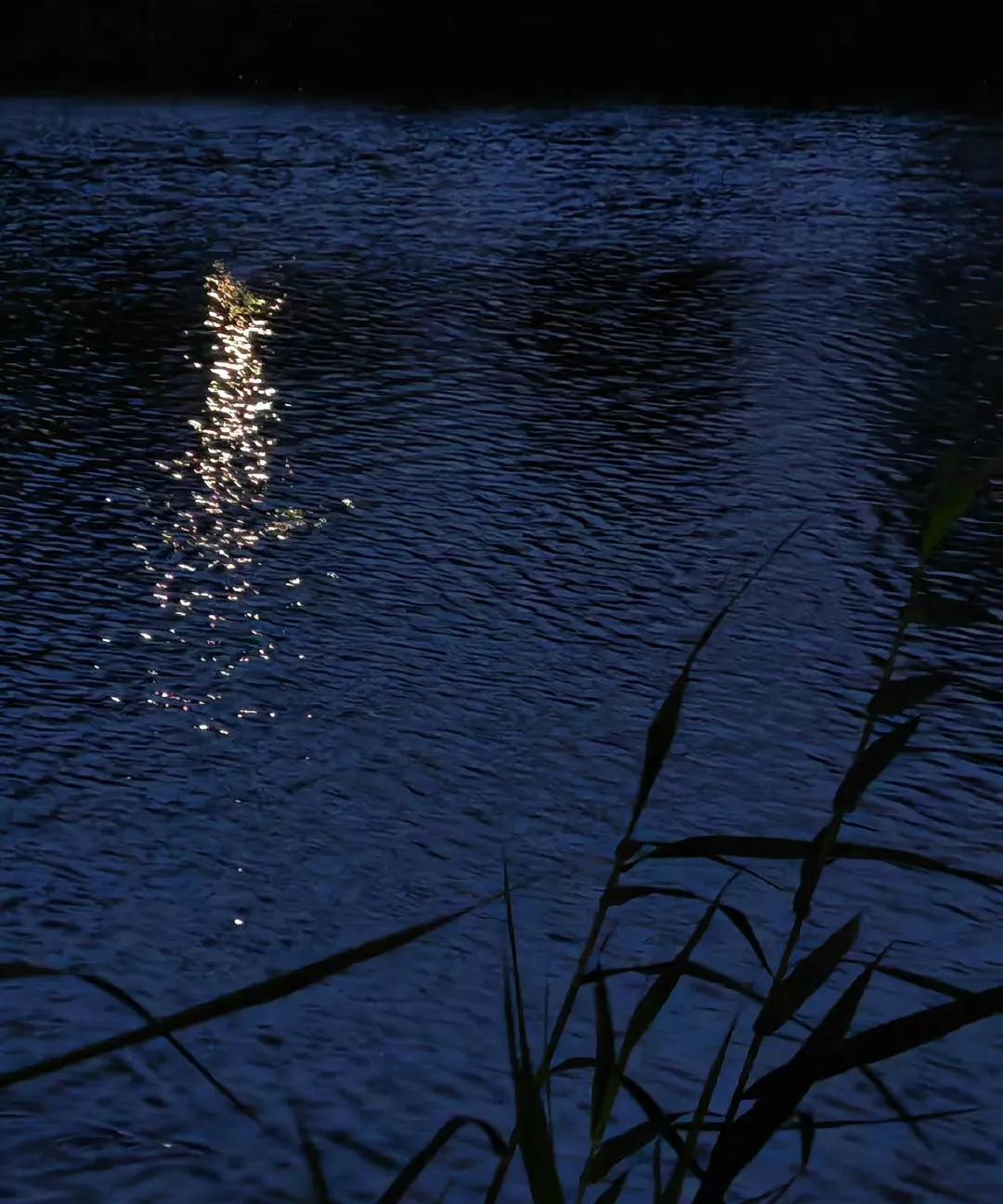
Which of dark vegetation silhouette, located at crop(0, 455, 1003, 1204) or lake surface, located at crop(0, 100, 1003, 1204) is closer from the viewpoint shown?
dark vegetation silhouette, located at crop(0, 455, 1003, 1204)

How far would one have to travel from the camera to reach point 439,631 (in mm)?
5301

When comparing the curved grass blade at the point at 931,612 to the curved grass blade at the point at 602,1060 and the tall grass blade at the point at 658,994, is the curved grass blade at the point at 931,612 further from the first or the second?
the curved grass blade at the point at 602,1060

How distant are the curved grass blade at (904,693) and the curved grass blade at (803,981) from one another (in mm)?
173

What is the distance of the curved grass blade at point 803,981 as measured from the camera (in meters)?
1.54

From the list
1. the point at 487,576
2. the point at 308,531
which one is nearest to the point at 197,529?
the point at 308,531

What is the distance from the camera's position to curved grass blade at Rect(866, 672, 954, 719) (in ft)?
5.11

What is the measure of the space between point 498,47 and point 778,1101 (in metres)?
17.1

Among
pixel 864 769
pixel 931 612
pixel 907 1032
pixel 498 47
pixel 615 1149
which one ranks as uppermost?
pixel 498 47

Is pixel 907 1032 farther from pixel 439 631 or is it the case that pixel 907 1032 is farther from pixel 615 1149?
pixel 439 631

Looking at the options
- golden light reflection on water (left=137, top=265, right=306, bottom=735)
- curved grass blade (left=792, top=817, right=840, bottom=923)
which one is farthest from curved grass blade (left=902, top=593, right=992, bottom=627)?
golden light reflection on water (left=137, top=265, right=306, bottom=735)

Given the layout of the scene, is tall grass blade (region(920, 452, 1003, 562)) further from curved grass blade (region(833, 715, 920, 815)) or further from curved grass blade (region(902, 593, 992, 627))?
curved grass blade (region(833, 715, 920, 815))

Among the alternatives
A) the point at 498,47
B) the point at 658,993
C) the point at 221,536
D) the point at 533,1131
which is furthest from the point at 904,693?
the point at 498,47

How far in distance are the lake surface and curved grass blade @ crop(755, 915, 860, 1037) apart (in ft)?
5.16

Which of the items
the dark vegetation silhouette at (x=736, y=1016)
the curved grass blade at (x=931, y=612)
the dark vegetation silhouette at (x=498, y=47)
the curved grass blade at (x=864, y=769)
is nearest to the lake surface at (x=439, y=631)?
the dark vegetation silhouette at (x=736, y=1016)
